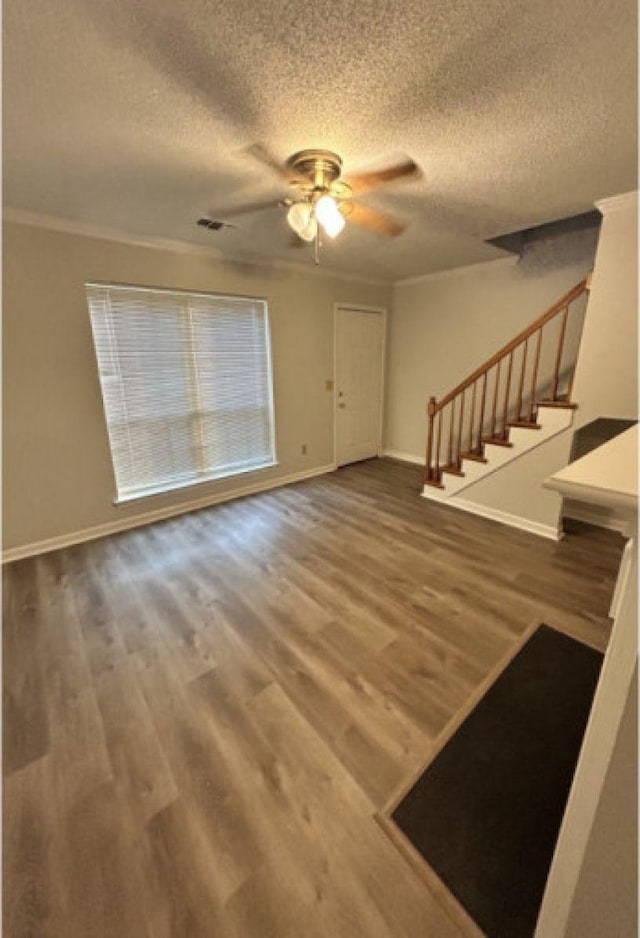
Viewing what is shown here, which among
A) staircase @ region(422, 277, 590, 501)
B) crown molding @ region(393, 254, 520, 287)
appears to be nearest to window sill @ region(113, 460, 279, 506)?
staircase @ region(422, 277, 590, 501)

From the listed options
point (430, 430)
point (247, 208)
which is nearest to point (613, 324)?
point (430, 430)

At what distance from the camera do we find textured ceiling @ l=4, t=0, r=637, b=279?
3.59 ft

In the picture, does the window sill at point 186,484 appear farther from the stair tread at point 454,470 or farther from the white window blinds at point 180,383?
the stair tread at point 454,470

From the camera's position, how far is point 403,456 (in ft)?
17.4

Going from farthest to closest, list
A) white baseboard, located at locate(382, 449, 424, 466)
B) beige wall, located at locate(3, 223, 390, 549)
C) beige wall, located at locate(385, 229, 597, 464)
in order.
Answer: white baseboard, located at locate(382, 449, 424, 466), beige wall, located at locate(385, 229, 597, 464), beige wall, located at locate(3, 223, 390, 549)

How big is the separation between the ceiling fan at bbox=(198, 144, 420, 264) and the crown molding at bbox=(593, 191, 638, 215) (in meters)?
1.36

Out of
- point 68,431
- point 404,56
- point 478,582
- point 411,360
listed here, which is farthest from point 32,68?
point 411,360

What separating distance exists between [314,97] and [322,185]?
446 millimetres

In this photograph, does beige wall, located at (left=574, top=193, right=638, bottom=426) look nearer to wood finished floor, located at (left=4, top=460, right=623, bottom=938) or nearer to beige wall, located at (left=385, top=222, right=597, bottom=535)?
beige wall, located at (left=385, top=222, right=597, bottom=535)

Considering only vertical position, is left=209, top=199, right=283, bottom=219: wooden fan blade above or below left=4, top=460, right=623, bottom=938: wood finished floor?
above

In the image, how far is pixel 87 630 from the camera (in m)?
2.09

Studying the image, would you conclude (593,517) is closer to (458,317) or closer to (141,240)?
(458,317)

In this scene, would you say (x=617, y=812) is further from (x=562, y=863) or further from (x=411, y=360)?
(x=411, y=360)

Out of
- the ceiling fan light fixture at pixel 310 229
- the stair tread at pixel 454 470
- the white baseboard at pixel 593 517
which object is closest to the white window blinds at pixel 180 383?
the ceiling fan light fixture at pixel 310 229
